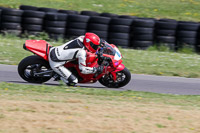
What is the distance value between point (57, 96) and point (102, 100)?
898 millimetres

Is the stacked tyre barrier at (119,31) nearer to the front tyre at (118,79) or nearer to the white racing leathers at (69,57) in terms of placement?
the front tyre at (118,79)

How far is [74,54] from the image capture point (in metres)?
8.48

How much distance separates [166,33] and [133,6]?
6675 mm

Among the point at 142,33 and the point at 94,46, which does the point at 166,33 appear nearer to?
the point at 142,33

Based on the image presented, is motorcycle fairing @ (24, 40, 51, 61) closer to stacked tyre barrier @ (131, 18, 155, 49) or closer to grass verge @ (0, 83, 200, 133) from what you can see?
grass verge @ (0, 83, 200, 133)

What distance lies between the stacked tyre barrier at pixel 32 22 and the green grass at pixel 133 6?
16.5 ft

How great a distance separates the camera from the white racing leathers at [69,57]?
8.46 metres

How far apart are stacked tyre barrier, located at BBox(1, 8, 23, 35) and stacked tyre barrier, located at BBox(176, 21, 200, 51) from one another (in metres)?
6.13

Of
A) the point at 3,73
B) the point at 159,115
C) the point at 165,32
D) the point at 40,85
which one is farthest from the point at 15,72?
the point at 165,32

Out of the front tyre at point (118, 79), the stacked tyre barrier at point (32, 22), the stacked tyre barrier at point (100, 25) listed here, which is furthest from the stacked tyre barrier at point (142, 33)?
the front tyre at point (118, 79)

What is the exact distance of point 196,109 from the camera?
7.25m

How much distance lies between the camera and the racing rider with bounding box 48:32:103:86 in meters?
8.45

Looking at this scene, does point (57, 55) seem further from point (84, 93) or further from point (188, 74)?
point (188, 74)

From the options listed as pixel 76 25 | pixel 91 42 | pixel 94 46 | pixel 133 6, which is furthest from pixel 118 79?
pixel 133 6
